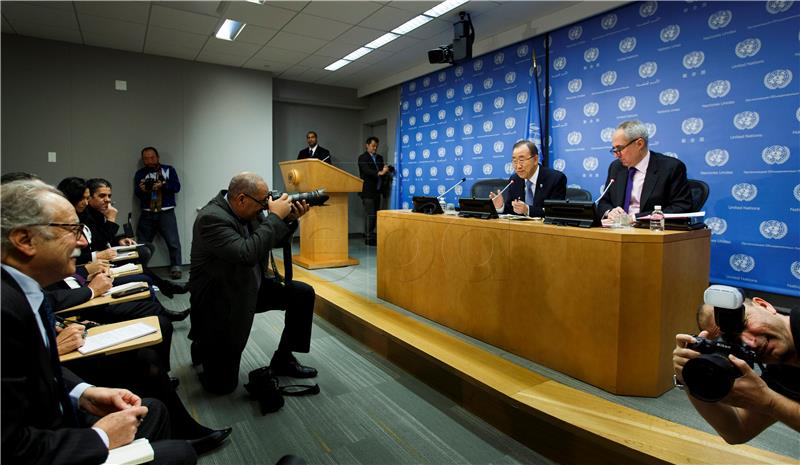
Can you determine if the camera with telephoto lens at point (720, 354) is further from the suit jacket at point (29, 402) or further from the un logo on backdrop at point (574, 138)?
the un logo on backdrop at point (574, 138)

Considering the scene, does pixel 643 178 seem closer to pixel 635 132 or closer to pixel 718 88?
pixel 635 132

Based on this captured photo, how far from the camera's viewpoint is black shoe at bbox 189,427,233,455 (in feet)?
5.75

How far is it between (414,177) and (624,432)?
201 inches

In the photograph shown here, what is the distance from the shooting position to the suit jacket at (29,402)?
2.73ft

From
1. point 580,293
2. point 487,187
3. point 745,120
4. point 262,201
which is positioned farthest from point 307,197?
point 745,120

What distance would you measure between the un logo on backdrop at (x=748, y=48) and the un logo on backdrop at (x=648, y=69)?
1.89 feet

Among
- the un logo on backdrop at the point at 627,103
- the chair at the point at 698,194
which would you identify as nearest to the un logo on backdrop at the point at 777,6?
the un logo on backdrop at the point at 627,103

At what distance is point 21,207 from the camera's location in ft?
3.24

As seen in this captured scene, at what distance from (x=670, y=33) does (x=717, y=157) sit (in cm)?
109

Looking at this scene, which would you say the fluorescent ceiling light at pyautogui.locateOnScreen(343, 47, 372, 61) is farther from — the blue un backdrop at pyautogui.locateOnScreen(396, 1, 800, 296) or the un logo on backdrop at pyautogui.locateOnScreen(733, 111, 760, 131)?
the un logo on backdrop at pyautogui.locateOnScreen(733, 111, 760, 131)

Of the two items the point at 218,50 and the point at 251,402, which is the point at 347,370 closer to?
the point at 251,402

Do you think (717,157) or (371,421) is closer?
(371,421)

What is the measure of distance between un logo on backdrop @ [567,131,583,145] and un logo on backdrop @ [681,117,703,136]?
3.04ft

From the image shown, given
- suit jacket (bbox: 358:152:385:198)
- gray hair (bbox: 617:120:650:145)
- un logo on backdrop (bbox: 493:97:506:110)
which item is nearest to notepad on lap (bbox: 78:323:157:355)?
gray hair (bbox: 617:120:650:145)
